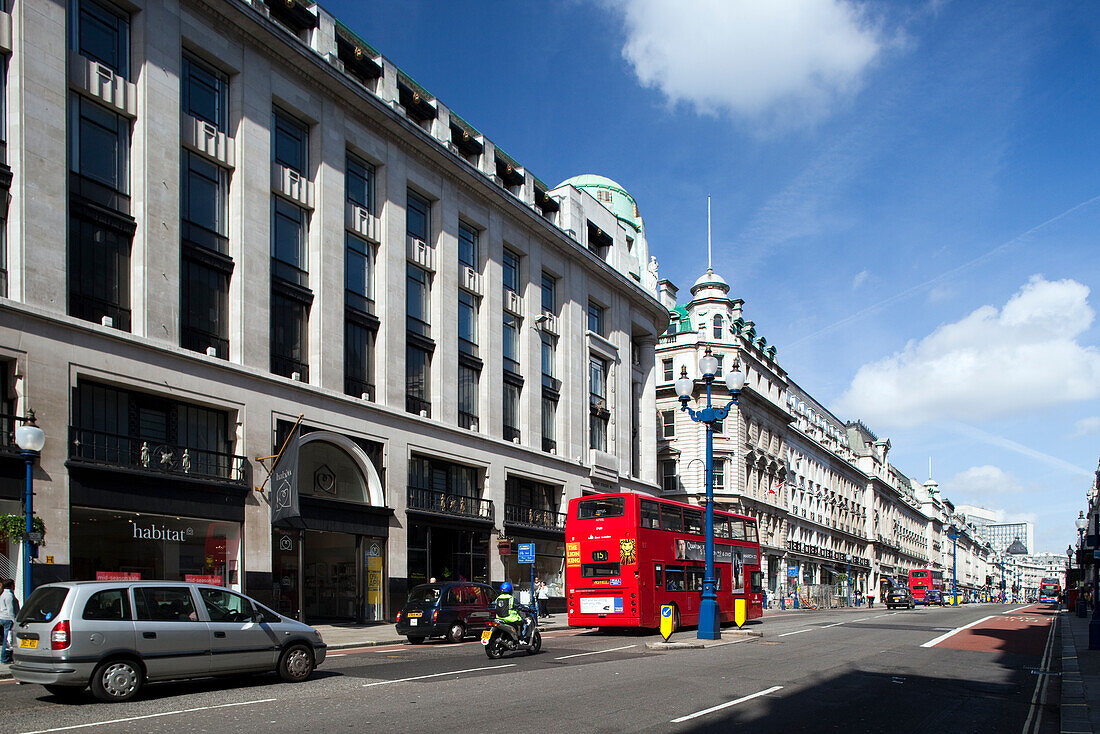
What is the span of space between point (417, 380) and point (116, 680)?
2423 centimetres

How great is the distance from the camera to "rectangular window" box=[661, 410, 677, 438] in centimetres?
7056

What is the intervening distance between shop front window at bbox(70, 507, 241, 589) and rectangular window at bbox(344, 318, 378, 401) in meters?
Answer: 7.23

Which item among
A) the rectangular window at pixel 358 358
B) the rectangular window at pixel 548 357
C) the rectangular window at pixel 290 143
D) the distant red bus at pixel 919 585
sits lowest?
the distant red bus at pixel 919 585

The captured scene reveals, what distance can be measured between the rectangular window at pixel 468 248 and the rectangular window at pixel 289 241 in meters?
9.15

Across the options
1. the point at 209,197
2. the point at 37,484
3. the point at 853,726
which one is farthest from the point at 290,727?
the point at 209,197

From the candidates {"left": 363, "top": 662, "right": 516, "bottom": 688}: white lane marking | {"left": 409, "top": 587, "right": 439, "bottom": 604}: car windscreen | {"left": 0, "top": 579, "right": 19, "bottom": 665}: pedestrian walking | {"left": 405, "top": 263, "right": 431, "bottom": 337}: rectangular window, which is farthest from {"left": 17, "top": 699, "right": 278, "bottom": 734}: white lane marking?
{"left": 405, "top": 263, "right": 431, "bottom": 337}: rectangular window

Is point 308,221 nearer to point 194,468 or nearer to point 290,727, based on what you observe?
point 194,468

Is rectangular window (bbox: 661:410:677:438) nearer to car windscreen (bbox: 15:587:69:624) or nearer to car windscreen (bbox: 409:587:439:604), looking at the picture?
car windscreen (bbox: 409:587:439:604)

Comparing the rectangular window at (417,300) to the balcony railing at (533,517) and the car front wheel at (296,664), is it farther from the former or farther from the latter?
the car front wheel at (296,664)

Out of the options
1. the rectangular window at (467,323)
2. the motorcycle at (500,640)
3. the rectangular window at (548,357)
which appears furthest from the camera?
the rectangular window at (548,357)

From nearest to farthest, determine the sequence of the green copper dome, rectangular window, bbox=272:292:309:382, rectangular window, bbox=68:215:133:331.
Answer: rectangular window, bbox=68:215:133:331 → rectangular window, bbox=272:292:309:382 → the green copper dome

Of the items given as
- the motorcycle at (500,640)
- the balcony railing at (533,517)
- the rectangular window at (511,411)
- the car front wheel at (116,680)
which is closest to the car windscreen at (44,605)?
the car front wheel at (116,680)

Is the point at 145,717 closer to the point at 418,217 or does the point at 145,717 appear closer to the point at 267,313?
the point at 267,313

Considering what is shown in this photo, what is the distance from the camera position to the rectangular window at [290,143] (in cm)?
3100
